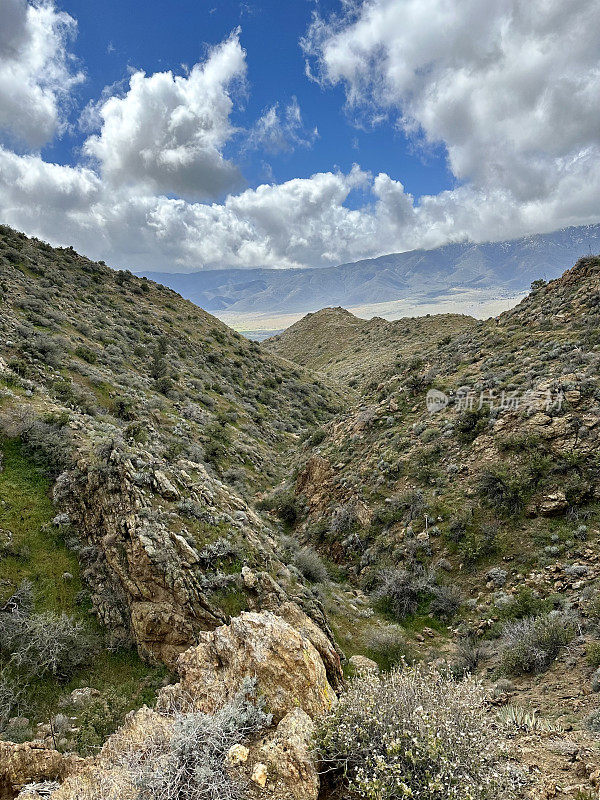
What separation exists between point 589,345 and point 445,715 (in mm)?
16690

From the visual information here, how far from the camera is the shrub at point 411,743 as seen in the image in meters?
3.37

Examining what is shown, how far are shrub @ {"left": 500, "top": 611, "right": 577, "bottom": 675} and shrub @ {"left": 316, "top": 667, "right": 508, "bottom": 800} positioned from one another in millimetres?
4268

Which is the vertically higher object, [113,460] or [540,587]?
[113,460]

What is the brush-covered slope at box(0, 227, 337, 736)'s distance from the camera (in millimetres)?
7664

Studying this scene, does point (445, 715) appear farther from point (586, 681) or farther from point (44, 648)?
point (44, 648)

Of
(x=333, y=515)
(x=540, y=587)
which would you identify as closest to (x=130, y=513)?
(x=333, y=515)

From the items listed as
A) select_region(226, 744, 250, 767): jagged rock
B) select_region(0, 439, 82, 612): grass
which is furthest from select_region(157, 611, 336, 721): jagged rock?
select_region(0, 439, 82, 612): grass

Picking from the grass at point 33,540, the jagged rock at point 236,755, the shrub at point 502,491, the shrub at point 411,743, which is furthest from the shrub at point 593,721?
the grass at point 33,540

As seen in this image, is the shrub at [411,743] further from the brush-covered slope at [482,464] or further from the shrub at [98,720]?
the brush-covered slope at [482,464]

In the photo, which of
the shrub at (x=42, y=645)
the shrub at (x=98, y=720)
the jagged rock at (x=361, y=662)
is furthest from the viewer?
the jagged rock at (x=361, y=662)

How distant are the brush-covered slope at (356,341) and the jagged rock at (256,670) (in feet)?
125

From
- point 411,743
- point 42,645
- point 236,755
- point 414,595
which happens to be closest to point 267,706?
point 236,755

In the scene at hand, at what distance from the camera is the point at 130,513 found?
870 cm

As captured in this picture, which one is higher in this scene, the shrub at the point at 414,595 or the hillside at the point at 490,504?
the hillside at the point at 490,504
